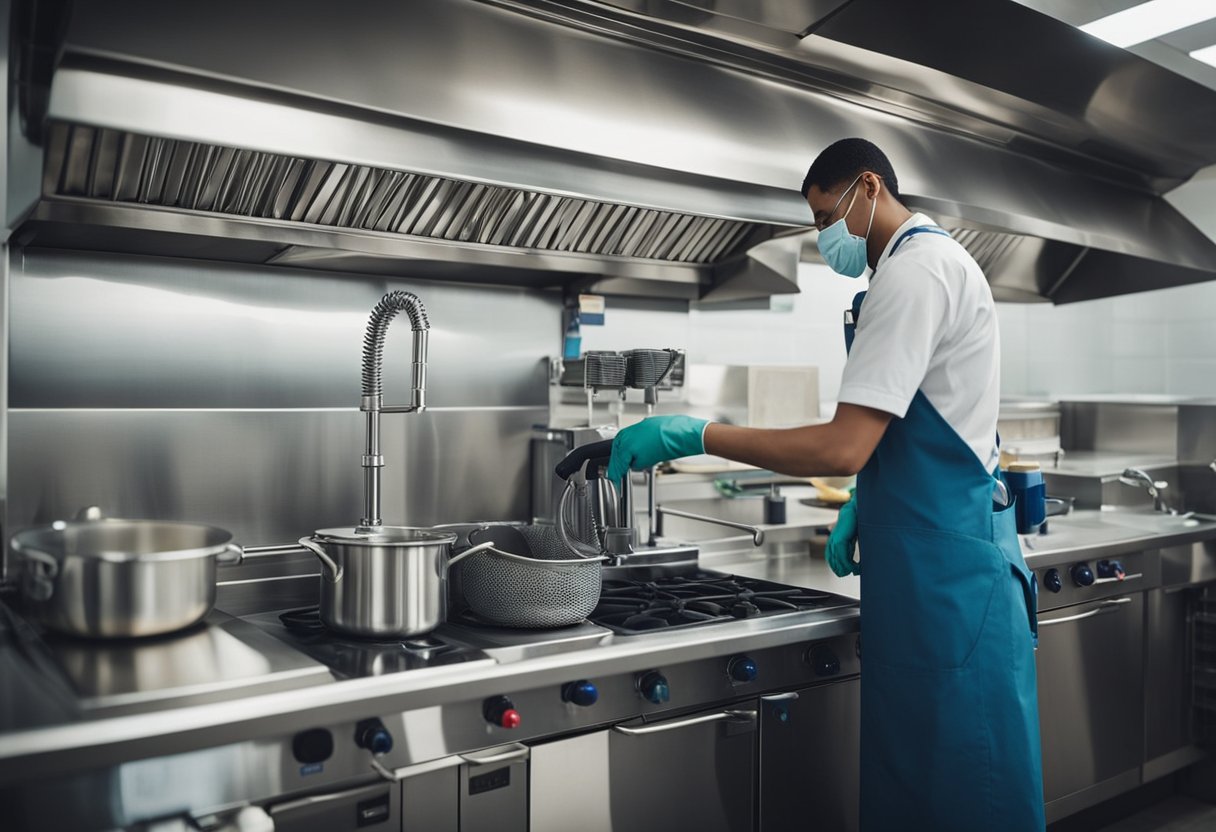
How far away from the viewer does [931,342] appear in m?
1.68

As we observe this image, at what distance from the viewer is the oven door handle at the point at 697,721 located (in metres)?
1.66

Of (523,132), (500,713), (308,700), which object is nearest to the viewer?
(308,700)

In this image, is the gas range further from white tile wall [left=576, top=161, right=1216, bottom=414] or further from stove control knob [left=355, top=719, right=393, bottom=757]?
white tile wall [left=576, top=161, right=1216, bottom=414]

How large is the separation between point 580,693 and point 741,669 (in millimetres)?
359

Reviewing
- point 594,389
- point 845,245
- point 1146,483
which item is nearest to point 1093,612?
point 1146,483

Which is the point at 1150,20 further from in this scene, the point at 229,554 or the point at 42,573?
the point at 42,573

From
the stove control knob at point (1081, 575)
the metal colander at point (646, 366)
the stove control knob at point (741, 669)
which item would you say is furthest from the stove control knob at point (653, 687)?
the stove control knob at point (1081, 575)

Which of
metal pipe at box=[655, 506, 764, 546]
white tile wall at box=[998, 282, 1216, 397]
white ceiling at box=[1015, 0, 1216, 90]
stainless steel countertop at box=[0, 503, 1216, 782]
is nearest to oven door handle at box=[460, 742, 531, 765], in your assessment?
stainless steel countertop at box=[0, 503, 1216, 782]

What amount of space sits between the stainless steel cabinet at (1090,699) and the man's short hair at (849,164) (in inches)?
52.0

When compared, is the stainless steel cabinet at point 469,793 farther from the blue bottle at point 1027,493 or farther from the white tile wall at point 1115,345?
the white tile wall at point 1115,345

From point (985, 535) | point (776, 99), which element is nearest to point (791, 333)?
point (776, 99)

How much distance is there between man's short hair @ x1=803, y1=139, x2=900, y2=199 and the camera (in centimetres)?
186

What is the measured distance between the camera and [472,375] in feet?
8.03

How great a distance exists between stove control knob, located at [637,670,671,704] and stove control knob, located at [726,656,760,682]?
16cm
